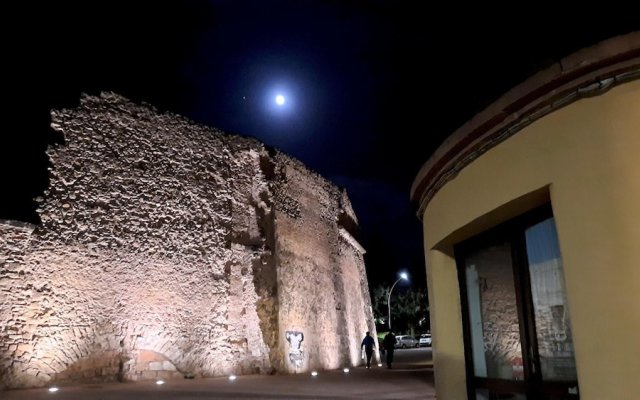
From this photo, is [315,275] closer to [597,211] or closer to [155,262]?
[155,262]

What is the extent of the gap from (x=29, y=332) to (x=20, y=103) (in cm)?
643

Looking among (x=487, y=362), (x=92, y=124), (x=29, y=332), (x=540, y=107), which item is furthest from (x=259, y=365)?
(x=540, y=107)

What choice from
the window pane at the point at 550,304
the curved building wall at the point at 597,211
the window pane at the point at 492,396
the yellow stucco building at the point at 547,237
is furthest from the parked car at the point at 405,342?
the curved building wall at the point at 597,211

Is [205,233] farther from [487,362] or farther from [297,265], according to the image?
[487,362]

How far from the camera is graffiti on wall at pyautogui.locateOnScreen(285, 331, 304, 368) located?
16.9 meters

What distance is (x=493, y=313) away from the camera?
4.31 meters

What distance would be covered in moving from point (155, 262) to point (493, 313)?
452 inches

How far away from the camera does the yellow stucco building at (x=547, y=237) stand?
9.48ft

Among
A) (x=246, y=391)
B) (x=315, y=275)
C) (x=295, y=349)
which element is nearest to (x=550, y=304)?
(x=246, y=391)

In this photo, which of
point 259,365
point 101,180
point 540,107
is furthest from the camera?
point 259,365

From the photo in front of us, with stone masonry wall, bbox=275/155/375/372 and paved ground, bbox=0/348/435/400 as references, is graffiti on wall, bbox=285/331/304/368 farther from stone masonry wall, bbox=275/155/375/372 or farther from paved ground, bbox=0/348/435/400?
paved ground, bbox=0/348/435/400

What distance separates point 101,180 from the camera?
1384cm

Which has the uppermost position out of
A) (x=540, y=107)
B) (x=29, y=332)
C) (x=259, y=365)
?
(x=540, y=107)

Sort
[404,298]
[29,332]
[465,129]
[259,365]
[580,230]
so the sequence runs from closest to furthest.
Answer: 1. [580,230]
2. [465,129]
3. [29,332]
4. [259,365]
5. [404,298]
